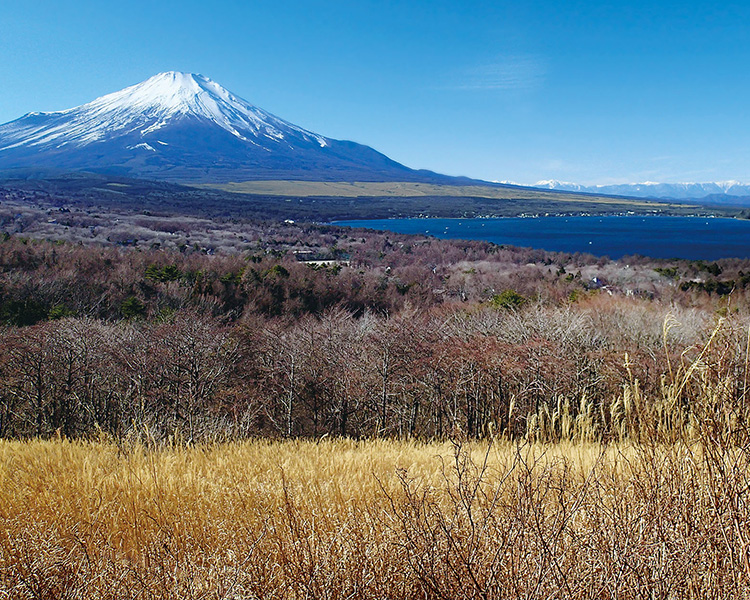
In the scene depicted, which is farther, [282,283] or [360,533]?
[282,283]

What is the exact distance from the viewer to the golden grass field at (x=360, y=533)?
233cm

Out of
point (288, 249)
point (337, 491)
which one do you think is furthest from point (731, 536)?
point (288, 249)

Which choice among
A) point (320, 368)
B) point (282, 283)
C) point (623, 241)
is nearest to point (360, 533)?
point (320, 368)

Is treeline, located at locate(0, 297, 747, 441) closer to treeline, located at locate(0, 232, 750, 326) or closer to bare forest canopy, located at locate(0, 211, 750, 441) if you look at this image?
bare forest canopy, located at locate(0, 211, 750, 441)

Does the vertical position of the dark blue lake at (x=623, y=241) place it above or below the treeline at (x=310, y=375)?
above

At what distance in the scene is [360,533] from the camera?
123 inches

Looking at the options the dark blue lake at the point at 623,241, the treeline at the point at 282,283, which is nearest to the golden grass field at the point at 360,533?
the treeline at the point at 282,283

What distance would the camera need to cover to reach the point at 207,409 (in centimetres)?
1284

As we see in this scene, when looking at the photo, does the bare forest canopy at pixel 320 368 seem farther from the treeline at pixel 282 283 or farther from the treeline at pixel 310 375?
the treeline at pixel 282 283

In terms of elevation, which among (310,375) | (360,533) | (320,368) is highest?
(360,533)

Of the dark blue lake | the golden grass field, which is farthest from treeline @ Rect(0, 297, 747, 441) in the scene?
the dark blue lake

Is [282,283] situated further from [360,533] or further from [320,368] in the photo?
[360,533]

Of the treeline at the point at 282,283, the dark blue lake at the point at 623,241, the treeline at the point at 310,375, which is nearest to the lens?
the treeline at the point at 310,375

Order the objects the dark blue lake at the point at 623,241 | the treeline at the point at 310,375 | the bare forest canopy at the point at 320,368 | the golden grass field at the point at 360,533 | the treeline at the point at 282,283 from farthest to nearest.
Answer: the dark blue lake at the point at 623,241 → the treeline at the point at 282,283 → the treeline at the point at 310,375 → the bare forest canopy at the point at 320,368 → the golden grass field at the point at 360,533
